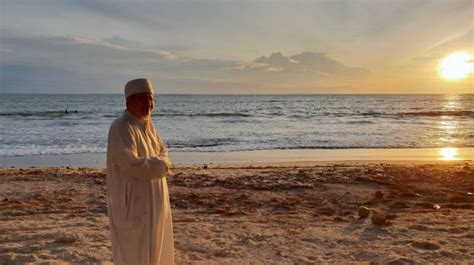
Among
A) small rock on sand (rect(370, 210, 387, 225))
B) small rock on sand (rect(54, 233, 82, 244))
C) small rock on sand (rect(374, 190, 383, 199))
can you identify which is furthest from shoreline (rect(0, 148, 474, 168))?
small rock on sand (rect(54, 233, 82, 244))

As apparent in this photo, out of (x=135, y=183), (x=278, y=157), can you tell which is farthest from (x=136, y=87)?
(x=278, y=157)

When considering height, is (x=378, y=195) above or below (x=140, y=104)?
below

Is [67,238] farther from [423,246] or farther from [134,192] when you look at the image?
[423,246]

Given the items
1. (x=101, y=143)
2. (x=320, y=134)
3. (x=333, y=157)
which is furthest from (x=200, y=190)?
(x=320, y=134)

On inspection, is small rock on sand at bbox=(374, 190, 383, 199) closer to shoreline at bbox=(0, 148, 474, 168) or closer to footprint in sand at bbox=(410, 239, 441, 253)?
footprint in sand at bbox=(410, 239, 441, 253)

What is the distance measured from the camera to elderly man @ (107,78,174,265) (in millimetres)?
2779

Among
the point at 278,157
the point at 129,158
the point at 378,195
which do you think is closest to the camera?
the point at 129,158

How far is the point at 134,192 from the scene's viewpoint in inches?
113

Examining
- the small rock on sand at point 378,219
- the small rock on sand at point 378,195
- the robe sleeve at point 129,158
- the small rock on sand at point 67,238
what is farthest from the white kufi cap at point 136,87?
the small rock on sand at point 378,195

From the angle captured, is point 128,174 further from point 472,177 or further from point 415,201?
point 472,177

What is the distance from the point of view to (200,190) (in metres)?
7.72

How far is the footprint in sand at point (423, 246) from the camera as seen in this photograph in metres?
4.58

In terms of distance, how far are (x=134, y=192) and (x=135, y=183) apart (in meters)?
0.06

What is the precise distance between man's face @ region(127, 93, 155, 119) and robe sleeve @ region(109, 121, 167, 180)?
170 mm
